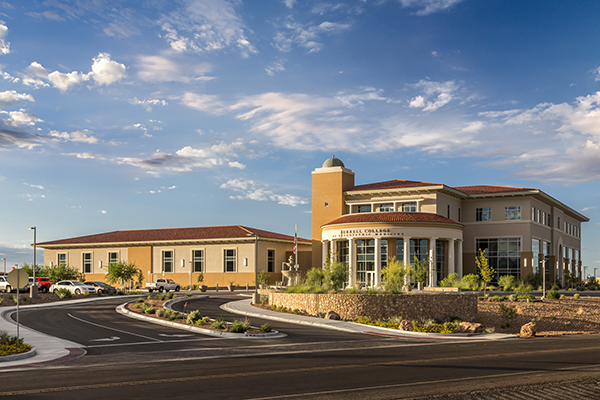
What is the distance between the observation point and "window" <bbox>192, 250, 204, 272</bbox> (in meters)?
76.0

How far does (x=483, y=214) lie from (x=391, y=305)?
3999 centimetres

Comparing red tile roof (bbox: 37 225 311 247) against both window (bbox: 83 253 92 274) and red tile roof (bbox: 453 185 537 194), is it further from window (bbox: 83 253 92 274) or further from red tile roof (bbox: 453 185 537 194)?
red tile roof (bbox: 453 185 537 194)

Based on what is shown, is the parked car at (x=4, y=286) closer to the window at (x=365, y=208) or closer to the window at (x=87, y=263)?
the window at (x=87, y=263)

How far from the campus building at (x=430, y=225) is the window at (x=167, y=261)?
861 inches

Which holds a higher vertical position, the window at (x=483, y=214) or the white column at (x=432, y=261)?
the window at (x=483, y=214)

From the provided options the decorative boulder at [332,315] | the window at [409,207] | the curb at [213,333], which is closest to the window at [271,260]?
the window at [409,207]

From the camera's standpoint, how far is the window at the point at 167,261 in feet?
255

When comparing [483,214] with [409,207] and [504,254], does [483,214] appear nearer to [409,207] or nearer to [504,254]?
[504,254]

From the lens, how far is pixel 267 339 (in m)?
22.7

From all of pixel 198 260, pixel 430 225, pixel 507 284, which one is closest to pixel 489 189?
→ pixel 430 225

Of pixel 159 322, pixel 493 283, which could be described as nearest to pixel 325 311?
pixel 159 322

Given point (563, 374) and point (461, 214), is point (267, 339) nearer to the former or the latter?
point (563, 374)

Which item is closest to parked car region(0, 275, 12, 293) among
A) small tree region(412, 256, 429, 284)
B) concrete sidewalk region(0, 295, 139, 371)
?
concrete sidewalk region(0, 295, 139, 371)

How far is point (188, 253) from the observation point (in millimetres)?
76750
